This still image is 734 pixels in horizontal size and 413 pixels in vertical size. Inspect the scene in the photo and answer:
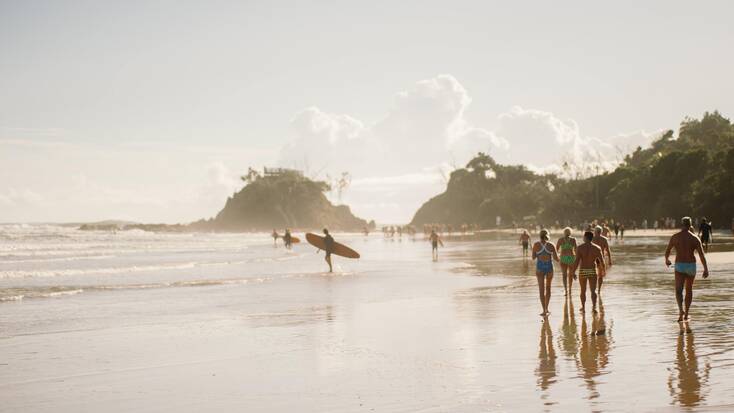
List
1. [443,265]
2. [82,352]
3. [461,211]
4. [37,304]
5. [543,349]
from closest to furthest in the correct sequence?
[543,349] < [82,352] < [37,304] < [443,265] < [461,211]

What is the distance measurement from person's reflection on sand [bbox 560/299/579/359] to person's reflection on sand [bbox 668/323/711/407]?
141 centimetres

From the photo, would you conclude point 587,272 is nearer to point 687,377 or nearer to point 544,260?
point 544,260

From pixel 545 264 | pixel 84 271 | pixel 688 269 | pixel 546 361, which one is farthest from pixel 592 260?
pixel 84 271

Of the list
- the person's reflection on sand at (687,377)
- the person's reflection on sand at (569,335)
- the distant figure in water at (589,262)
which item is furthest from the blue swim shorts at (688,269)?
the person's reflection on sand at (687,377)

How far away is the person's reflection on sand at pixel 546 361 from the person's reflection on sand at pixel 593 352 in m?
0.36

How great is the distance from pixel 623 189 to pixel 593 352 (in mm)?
85654

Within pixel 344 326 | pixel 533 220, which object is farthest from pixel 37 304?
pixel 533 220

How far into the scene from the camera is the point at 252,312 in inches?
629

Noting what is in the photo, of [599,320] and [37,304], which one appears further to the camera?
[37,304]

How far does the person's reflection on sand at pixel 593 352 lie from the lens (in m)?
8.20

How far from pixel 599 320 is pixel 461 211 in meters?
141

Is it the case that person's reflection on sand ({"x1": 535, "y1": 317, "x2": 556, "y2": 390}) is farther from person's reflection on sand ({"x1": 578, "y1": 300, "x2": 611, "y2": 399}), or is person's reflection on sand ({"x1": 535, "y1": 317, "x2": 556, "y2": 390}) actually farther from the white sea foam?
the white sea foam

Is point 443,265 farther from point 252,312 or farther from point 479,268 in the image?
point 252,312

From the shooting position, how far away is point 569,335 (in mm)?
11406
